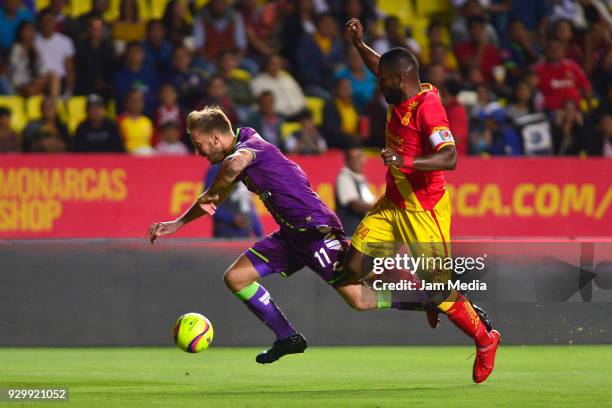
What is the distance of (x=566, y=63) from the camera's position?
764 inches

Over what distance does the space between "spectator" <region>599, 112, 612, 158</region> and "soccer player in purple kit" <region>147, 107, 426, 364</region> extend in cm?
885

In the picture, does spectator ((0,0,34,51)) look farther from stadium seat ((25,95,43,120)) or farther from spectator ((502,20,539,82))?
spectator ((502,20,539,82))

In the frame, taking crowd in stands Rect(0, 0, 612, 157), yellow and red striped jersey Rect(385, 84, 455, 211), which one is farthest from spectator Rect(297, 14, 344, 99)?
yellow and red striped jersey Rect(385, 84, 455, 211)

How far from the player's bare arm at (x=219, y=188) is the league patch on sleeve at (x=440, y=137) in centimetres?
136

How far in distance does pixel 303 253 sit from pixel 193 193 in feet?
23.4

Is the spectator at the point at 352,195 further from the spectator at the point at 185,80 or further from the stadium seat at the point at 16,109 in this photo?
the stadium seat at the point at 16,109

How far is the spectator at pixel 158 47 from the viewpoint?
717 inches

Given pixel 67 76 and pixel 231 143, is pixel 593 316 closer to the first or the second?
pixel 231 143

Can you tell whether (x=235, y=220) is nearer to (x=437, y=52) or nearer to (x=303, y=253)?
(x=303, y=253)

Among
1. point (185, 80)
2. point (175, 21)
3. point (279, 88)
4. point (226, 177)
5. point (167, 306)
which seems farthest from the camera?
point (175, 21)

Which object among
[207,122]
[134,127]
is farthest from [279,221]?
[134,127]

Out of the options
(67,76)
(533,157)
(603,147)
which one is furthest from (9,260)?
(603,147)

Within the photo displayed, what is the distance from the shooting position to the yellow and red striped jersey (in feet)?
30.9

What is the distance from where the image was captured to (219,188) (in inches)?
372
